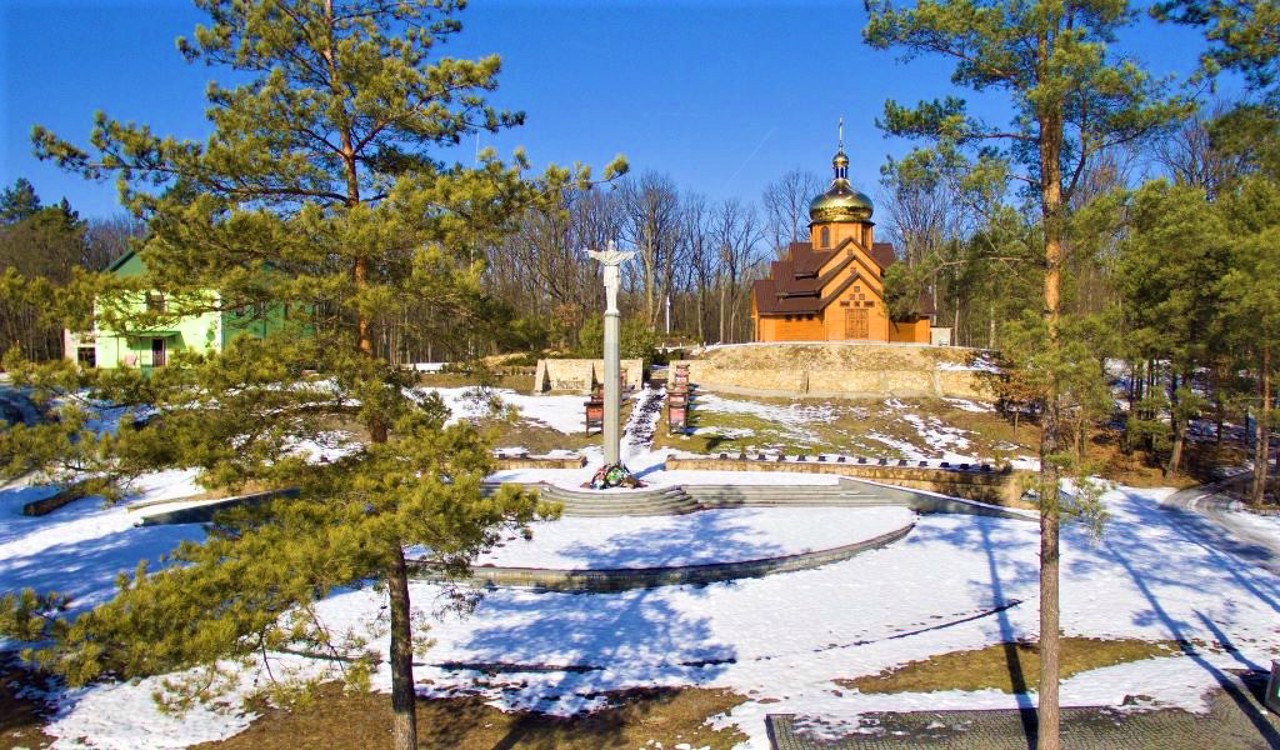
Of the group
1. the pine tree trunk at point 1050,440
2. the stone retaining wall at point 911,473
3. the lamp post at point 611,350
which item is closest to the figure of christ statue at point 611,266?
the lamp post at point 611,350

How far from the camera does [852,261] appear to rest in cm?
3512

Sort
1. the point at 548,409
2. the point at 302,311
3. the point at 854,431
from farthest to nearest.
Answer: the point at 548,409
the point at 854,431
the point at 302,311

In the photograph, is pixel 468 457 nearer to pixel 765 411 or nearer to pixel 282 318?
pixel 282 318

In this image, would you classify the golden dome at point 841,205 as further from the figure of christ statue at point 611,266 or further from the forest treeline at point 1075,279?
the figure of christ statue at point 611,266

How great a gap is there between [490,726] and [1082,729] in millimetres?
5893

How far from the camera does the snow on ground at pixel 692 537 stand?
13578mm

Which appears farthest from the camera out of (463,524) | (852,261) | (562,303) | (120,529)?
(562,303)

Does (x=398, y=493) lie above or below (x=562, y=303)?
below

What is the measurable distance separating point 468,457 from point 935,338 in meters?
37.6

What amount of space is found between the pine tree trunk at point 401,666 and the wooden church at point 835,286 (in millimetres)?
29540

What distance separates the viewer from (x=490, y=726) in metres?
7.97

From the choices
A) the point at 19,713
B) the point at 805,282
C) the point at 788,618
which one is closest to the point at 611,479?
the point at 788,618

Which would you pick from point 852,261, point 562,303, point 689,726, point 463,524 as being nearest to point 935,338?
point 852,261

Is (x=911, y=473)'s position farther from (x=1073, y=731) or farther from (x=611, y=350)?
(x=1073, y=731)
